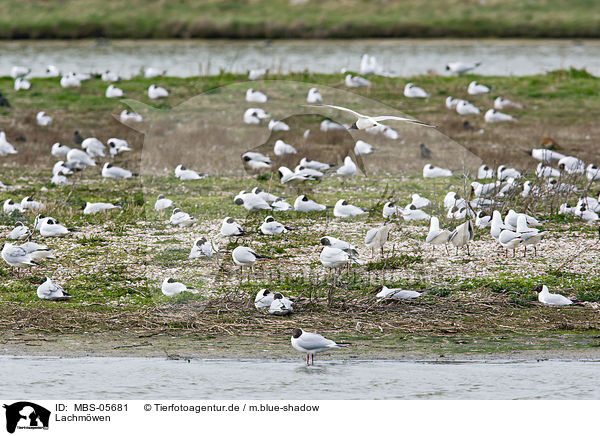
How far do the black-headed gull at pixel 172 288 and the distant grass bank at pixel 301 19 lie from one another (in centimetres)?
3930

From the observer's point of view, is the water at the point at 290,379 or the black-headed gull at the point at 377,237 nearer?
the water at the point at 290,379

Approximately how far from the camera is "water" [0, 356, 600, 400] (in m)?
8.38

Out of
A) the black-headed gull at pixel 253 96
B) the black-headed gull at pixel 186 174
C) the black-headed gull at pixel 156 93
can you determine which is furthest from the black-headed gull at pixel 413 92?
the black-headed gull at pixel 186 174

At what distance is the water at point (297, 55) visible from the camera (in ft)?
115

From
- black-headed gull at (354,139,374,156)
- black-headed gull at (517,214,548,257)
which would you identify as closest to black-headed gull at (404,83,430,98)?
black-headed gull at (354,139,374,156)

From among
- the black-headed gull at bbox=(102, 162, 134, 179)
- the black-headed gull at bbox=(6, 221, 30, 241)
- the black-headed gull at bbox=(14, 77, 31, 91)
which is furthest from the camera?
the black-headed gull at bbox=(14, 77, 31, 91)

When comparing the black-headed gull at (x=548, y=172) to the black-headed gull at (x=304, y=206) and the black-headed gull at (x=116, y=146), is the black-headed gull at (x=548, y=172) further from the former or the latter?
the black-headed gull at (x=116, y=146)

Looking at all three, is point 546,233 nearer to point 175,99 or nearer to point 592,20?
point 175,99

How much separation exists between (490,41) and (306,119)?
2685 centimetres

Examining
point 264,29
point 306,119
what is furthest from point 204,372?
point 264,29

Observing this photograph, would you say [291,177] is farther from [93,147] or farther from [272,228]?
[93,147]

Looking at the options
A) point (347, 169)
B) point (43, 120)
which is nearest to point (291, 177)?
point (347, 169)

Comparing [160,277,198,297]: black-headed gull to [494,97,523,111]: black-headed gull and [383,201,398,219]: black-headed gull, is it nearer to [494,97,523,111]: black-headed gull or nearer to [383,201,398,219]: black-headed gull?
[383,201,398,219]: black-headed gull
